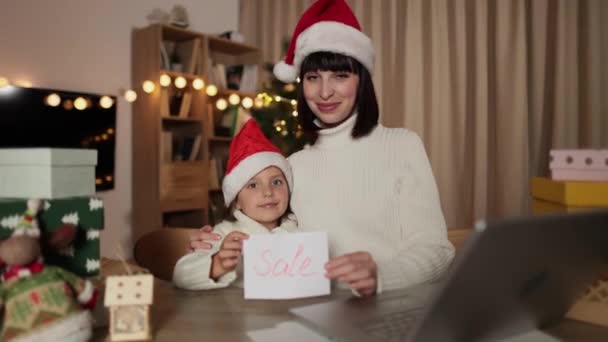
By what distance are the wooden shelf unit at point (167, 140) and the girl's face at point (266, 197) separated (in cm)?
238

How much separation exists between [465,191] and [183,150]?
83.6 inches

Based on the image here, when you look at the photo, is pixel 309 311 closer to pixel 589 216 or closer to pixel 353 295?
pixel 353 295

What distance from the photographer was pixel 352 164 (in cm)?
120

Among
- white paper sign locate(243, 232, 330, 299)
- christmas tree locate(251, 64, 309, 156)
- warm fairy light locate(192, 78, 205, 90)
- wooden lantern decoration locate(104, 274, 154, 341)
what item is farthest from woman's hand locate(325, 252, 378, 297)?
warm fairy light locate(192, 78, 205, 90)

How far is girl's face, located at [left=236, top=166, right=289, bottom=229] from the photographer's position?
111 centimetres

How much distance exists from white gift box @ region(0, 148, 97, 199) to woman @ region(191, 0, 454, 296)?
1.30ft

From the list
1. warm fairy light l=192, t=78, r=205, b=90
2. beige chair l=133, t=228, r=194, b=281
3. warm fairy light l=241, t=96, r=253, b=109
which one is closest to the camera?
beige chair l=133, t=228, r=194, b=281

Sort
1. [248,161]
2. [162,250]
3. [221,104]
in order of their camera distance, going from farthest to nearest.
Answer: [221,104] < [162,250] < [248,161]

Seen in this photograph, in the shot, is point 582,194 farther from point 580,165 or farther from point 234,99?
point 234,99

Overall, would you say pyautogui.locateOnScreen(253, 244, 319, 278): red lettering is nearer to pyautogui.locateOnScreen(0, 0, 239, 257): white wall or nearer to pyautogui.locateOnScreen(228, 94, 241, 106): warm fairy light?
pyautogui.locateOnScreen(0, 0, 239, 257): white wall

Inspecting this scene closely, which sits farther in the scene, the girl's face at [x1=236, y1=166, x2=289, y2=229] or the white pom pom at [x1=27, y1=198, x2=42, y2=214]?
the girl's face at [x1=236, y1=166, x2=289, y2=229]

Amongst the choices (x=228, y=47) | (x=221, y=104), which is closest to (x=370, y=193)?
(x=221, y=104)

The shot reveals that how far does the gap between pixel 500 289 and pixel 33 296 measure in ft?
1.78

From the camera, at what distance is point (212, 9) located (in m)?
4.18
